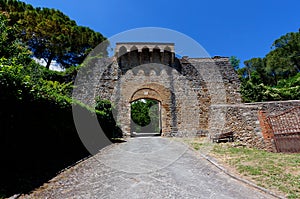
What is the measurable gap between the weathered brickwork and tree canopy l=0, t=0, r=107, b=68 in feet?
15.6

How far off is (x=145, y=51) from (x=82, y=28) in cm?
793

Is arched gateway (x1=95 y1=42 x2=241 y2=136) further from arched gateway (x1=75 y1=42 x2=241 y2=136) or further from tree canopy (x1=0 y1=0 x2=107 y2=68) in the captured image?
tree canopy (x1=0 y1=0 x2=107 y2=68)

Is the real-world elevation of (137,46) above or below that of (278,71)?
below

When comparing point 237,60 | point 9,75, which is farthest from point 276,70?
point 9,75

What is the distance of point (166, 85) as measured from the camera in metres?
10.9

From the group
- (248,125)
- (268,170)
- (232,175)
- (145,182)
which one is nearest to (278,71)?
(248,125)

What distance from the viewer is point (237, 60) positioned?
25.9m

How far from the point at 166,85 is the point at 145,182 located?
8230mm

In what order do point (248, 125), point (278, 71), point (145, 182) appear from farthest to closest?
point (278, 71) → point (248, 125) → point (145, 182)

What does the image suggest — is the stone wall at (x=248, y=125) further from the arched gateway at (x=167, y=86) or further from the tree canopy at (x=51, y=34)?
the tree canopy at (x=51, y=34)

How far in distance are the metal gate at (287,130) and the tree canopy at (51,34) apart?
1369 centimetres

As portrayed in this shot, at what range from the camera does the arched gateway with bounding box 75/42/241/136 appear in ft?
34.6

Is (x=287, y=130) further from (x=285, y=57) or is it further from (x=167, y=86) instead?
(x=285, y=57)

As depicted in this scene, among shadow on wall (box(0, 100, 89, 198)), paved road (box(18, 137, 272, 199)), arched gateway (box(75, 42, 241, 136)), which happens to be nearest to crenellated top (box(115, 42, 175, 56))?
arched gateway (box(75, 42, 241, 136))
